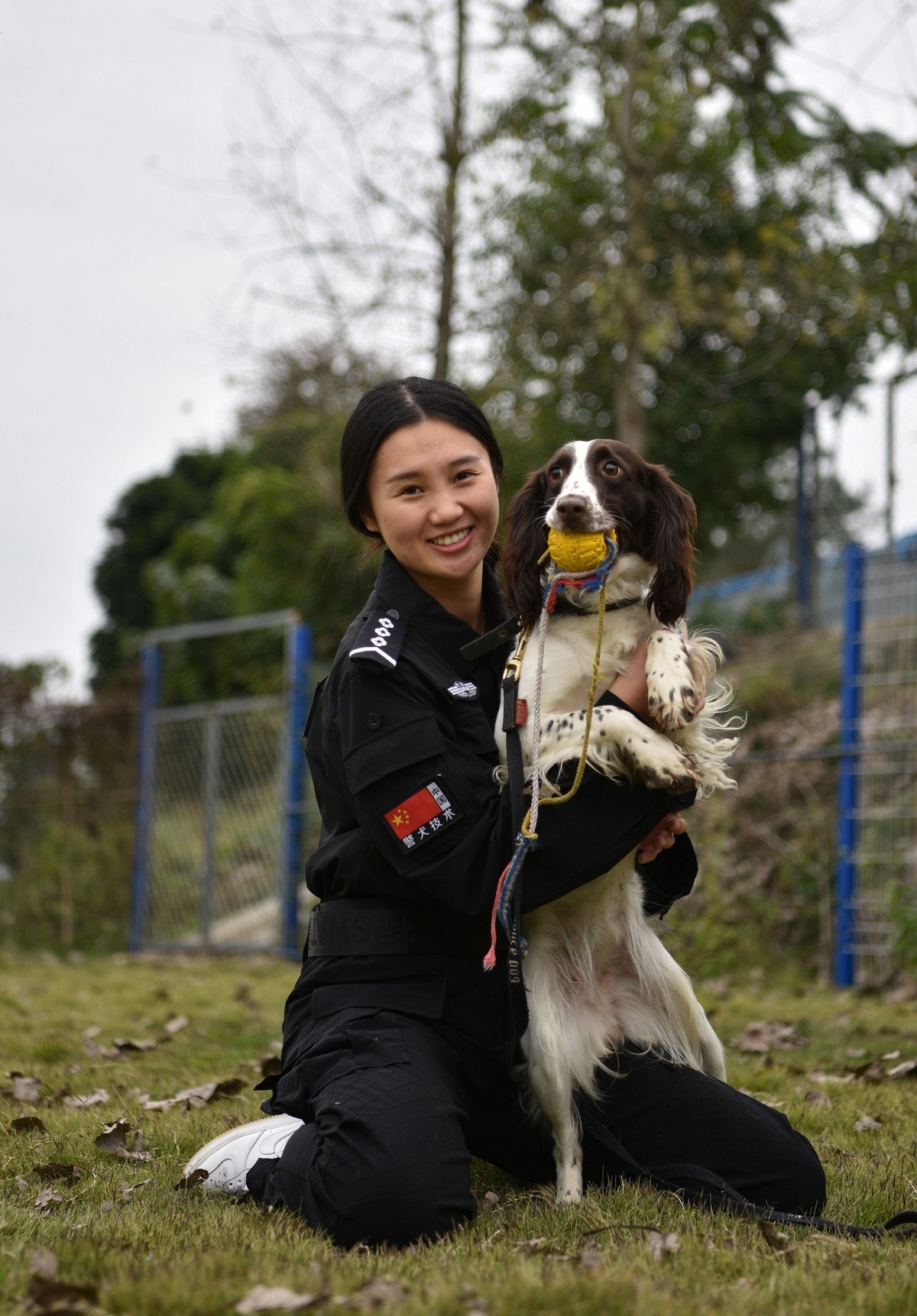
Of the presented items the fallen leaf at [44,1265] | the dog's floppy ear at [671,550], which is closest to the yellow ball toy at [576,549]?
the dog's floppy ear at [671,550]

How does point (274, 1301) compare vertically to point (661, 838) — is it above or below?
below

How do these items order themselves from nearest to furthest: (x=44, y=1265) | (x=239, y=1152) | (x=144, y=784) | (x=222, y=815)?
(x=44, y=1265) → (x=239, y=1152) → (x=222, y=815) → (x=144, y=784)

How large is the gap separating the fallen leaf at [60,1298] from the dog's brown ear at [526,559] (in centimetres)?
151

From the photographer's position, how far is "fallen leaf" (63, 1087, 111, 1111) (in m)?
3.40

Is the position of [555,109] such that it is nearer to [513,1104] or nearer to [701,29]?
[701,29]

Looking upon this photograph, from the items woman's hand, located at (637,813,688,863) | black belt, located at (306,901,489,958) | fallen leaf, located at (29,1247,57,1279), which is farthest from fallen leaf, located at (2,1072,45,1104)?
woman's hand, located at (637,813,688,863)

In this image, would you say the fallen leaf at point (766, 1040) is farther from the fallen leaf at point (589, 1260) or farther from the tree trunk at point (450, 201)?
the tree trunk at point (450, 201)

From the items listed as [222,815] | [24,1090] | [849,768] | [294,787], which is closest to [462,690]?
[24,1090]

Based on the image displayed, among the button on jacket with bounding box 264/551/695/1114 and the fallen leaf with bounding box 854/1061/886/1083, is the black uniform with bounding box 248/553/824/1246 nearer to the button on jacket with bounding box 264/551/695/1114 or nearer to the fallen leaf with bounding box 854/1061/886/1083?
the button on jacket with bounding box 264/551/695/1114

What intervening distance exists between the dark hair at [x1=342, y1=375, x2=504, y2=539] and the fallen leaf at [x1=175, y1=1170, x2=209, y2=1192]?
1.41 m

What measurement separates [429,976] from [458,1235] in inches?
19.7

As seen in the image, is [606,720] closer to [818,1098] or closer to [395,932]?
[395,932]

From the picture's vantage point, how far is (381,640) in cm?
261

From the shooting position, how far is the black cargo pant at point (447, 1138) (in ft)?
7.29
